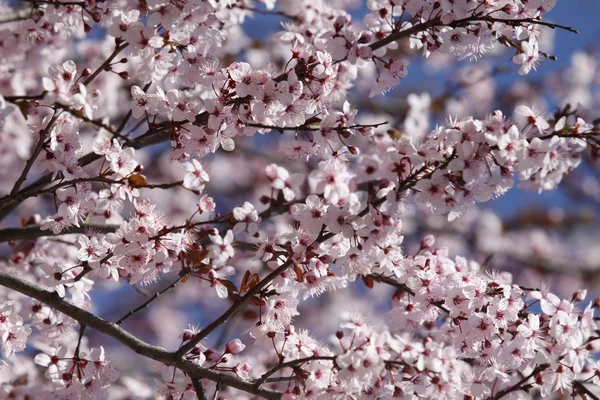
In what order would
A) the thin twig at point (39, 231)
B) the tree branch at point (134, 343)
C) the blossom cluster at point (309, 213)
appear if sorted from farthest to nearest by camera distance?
the thin twig at point (39, 231)
the tree branch at point (134, 343)
the blossom cluster at point (309, 213)

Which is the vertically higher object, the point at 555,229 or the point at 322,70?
the point at 322,70

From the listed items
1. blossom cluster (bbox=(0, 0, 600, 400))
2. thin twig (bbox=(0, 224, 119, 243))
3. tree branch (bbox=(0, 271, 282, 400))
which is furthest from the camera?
thin twig (bbox=(0, 224, 119, 243))

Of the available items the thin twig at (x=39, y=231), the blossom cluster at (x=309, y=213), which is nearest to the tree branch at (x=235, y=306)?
the blossom cluster at (x=309, y=213)

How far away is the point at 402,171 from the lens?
3457 mm

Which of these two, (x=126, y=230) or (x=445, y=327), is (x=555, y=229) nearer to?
(x=445, y=327)

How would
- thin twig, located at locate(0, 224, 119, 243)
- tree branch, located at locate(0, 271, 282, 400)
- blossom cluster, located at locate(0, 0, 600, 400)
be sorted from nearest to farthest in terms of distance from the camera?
blossom cluster, located at locate(0, 0, 600, 400)
tree branch, located at locate(0, 271, 282, 400)
thin twig, located at locate(0, 224, 119, 243)

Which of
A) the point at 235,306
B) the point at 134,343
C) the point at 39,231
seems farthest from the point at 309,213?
the point at 39,231

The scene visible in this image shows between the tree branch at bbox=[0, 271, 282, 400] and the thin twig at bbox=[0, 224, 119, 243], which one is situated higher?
the thin twig at bbox=[0, 224, 119, 243]

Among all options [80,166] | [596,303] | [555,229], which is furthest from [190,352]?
[555,229]

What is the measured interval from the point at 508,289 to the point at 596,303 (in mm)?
656

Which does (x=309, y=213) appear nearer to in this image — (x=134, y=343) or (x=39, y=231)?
(x=134, y=343)

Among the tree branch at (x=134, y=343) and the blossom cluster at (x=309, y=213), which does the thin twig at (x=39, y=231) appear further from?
the tree branch at (x=134, y=343)

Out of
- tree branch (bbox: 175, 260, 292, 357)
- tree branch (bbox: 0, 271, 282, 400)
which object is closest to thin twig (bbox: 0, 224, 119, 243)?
tree branch (bbox: 0, 271, 282, 400)

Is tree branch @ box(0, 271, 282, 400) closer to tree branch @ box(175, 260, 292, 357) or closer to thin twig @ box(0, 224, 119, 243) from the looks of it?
tree branch @ box(175, 260, 292, 357)
